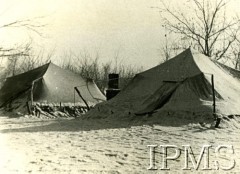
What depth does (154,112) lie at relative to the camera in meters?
12.3

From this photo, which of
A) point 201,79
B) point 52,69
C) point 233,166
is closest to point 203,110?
point 201,79

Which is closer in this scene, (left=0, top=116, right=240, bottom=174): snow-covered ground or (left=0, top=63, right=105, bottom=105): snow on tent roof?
(left=0, top=116, right=240, bottom=174): snow-covered ground

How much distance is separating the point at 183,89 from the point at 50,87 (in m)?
8.84

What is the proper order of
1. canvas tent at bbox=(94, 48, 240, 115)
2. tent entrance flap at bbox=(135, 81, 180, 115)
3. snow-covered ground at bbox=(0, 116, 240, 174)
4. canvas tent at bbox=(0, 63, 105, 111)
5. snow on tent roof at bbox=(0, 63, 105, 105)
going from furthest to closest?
snow on tent roof at bbox=(0, 63, 105, 105)
canvas tent at bbox=(0, 63, 105, 111)
tent entrance flap at bbox=(135, 81, 180, 115)
canvas tent at bbox=(94, 48, 240, 115)
snow-covered ground at bbox=(0, 116, 240, 174)

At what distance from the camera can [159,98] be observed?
13.2 meters

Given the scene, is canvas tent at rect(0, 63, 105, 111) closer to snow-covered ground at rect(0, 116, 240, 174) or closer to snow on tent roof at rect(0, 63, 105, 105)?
snow on tent roof at rect(0, 63, 105, 105)

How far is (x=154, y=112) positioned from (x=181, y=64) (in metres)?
2.85

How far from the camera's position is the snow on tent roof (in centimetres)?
1889

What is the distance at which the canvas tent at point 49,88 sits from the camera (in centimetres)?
1878

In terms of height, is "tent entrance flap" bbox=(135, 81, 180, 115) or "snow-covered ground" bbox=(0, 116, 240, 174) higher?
"tent entrance flap" bbox=(135, 81, 180, 115)

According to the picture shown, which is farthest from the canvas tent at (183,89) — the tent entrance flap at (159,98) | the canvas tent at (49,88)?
the canvas tent at (49,88)

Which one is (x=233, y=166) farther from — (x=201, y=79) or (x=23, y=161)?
(x=201, y=79)

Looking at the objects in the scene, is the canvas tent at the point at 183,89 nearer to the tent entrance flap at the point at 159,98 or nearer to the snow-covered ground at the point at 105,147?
the tent entrance flap at the point at 159,98

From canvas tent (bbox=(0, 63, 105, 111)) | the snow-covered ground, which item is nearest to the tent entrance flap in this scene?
the snow-covered ground
